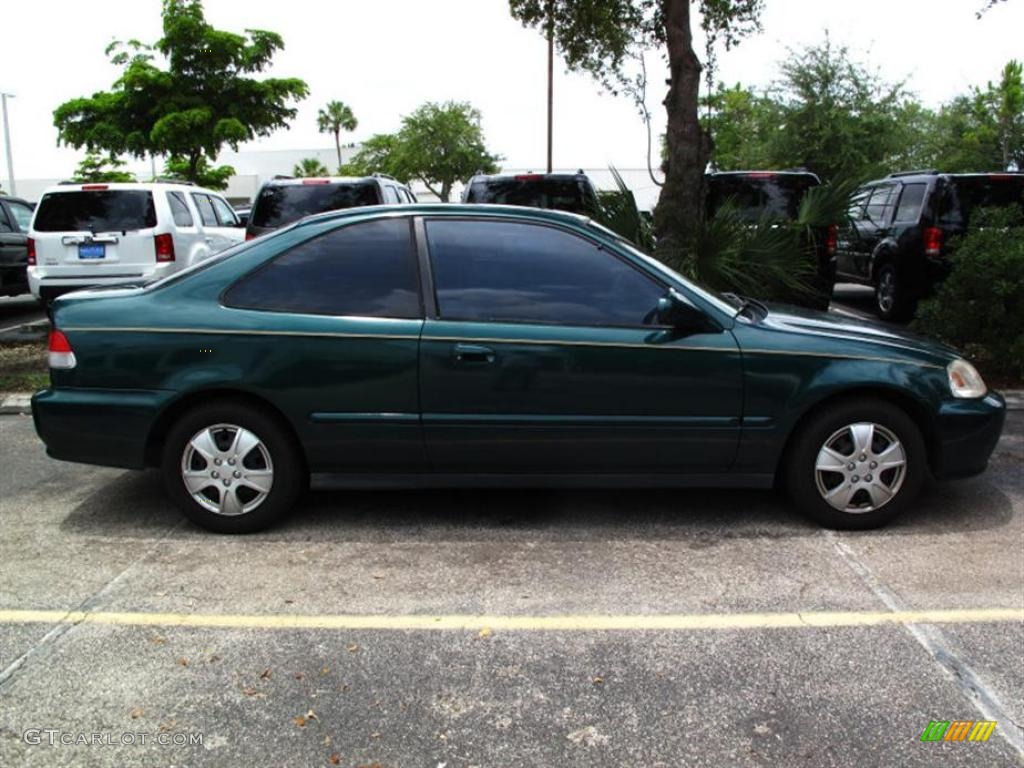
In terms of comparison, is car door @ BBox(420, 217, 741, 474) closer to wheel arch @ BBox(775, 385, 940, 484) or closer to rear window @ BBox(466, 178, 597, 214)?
wheel arch @ BBox(775, 385, 940, 484)

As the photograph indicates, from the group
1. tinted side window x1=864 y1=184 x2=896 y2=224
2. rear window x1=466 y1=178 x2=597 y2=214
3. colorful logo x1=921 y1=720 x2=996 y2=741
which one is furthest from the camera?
tinted side window x1=864 y1=184 x2=896 y2=224

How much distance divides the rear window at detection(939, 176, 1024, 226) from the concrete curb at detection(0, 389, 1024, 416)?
12.4 ft

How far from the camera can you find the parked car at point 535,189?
10328mm

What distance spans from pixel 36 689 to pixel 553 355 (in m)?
2.50

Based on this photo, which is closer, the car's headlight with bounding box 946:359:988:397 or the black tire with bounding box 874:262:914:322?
the car's headlight with bounding box 946:359:988:397

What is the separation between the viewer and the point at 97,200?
32.5 feet

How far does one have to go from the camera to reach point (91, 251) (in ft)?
32.0

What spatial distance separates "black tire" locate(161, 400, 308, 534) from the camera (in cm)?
423

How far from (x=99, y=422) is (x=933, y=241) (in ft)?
30.7

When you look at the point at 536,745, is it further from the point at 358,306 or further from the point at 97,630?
the point at 358,306

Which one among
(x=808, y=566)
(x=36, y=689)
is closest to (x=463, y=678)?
(x=36, y=689)

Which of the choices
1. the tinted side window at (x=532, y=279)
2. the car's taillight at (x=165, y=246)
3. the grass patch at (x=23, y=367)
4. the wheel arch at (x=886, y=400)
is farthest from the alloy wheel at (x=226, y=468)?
the car's taillight at (x=165, y=246)

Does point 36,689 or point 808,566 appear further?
point 808,566

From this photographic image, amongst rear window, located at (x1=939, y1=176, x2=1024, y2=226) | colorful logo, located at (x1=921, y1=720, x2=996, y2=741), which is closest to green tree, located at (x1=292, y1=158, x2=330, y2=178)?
rear window, located at (x1=939, y1=176, x2=1024, y2=226)
